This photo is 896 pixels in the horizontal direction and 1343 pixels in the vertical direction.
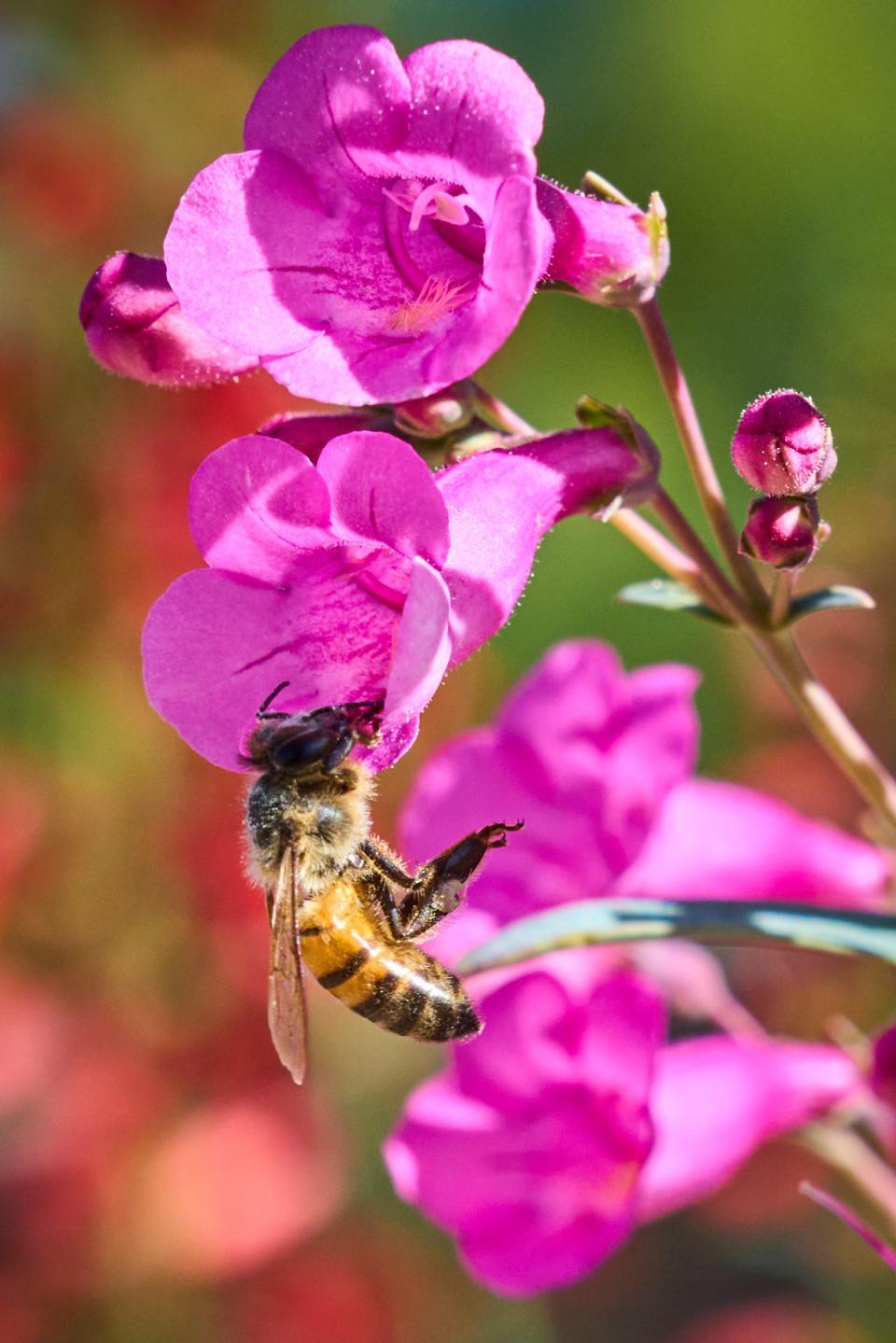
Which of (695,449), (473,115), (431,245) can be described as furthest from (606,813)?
(473,115)

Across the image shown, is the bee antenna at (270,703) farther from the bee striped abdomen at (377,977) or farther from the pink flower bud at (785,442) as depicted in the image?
the pink flower bud at (785,442)

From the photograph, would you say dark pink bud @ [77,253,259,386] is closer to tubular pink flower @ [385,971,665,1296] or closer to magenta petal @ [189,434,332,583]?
magenta petal @ [189,434,332,583]

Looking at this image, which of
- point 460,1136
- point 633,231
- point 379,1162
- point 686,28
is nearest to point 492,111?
point 633,231

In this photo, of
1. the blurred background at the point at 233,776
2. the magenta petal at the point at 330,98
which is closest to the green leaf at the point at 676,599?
the magenta petal at the point at 330,98

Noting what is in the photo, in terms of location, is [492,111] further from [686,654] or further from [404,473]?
[686,654]

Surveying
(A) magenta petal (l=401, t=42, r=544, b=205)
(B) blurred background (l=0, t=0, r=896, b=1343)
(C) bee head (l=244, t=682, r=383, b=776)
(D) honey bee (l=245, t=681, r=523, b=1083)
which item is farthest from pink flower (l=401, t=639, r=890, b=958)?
(B) blurred background (l=0, t=0, r=896, b=1343)

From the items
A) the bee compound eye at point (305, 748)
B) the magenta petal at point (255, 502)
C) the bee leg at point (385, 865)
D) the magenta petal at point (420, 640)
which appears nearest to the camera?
the magenta petal at point (420, 640)
